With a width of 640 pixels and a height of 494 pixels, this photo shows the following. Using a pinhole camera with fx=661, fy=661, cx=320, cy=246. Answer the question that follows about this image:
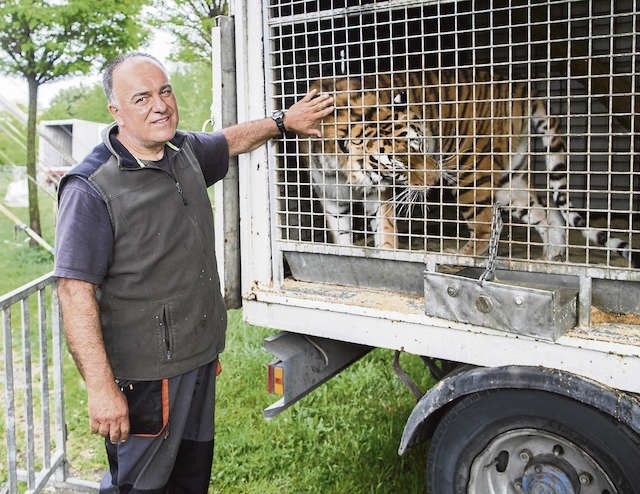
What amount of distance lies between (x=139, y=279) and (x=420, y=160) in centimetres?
152

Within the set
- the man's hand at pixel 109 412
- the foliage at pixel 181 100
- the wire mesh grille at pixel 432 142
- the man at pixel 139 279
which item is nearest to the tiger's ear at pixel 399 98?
the wire mesh grille at pixel 432 142

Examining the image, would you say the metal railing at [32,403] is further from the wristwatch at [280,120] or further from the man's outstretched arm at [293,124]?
the wristwatch at [280,120]

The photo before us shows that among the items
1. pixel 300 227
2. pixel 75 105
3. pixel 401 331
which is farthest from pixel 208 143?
pixel 75 105

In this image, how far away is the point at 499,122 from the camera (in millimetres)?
3812

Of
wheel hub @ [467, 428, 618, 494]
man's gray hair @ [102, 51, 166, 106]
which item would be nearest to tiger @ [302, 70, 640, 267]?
wheel hub @ [467, 428, 618, 494]

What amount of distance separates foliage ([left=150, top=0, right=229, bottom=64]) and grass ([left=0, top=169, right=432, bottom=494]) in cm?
789

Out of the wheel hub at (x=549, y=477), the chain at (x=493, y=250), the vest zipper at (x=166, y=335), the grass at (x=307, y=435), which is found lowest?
the grass at (x=307, y=435)

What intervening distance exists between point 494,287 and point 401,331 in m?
0.45

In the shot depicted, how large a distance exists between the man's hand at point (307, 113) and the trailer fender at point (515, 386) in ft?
4.05

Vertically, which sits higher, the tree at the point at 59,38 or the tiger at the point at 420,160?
the tree at the point at 59,38

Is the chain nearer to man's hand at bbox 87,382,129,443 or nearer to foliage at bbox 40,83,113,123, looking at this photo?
man's hand at bbox 87,382,129,443

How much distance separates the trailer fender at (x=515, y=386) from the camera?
220cm

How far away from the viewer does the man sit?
247 centimetres

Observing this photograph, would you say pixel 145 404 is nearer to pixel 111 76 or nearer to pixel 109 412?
pixel 109 412
